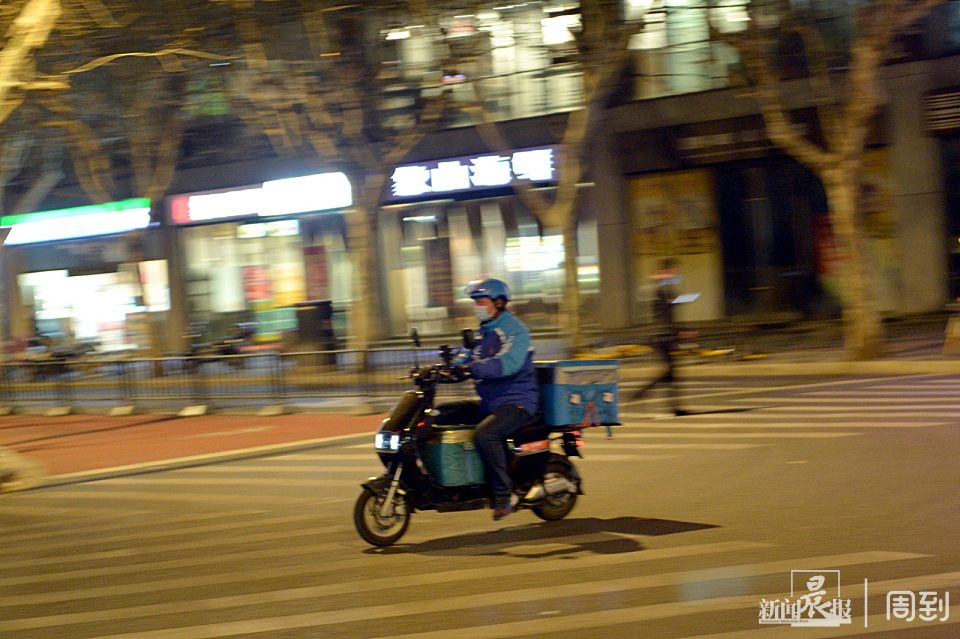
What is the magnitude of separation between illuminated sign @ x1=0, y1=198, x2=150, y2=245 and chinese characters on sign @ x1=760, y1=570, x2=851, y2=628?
32279mm

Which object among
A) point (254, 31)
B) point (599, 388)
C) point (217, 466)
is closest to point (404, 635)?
point (599, 388)

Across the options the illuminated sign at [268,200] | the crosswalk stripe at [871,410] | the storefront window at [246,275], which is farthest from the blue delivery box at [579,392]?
the storefront window at [246,275]

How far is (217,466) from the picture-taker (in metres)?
13.8

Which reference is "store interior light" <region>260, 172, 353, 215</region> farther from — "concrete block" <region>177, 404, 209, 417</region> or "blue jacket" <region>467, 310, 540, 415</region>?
"blue jacket" <region>467, 310, 540, 415</region>

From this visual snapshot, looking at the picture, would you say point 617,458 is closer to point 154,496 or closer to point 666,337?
point 666,337

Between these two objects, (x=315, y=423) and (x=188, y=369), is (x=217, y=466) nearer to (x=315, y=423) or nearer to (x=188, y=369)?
(x=315, y=423)

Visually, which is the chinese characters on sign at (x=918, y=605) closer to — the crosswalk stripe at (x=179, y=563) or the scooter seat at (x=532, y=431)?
the scooter seat at (x=532, y=431)

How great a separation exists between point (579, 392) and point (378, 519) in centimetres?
184

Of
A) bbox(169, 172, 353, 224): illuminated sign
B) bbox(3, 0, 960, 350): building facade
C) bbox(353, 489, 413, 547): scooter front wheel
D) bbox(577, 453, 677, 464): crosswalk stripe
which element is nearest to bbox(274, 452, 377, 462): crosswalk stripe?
bbox(577, 453, 677, 464): crosswalk stripe

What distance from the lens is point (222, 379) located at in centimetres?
1959

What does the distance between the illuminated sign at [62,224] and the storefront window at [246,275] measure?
2.77m

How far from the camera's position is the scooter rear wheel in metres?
8.85

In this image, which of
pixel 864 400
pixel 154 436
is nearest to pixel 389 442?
pixel 864 400

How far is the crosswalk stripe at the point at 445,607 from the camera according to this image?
6207mm
